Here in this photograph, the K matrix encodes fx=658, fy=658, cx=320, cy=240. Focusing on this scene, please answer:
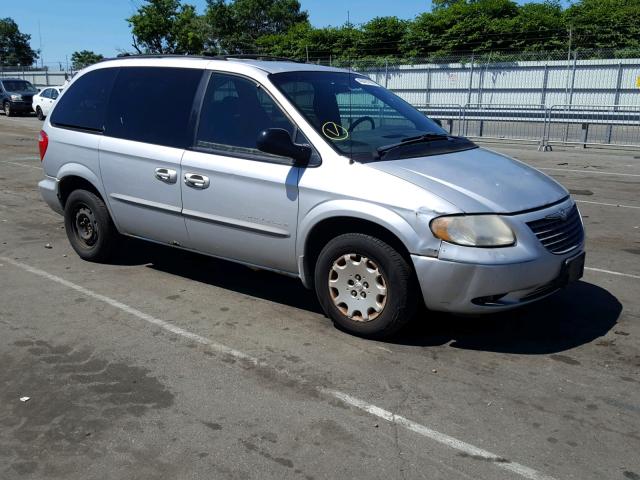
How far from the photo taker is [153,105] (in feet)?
18.5

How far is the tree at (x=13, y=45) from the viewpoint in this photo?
8269cm

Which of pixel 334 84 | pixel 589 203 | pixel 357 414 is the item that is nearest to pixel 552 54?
pixel 589 203

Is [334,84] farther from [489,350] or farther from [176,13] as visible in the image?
[176,13]


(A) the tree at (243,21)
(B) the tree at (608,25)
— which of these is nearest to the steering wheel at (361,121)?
(B) the tree at (608,25)

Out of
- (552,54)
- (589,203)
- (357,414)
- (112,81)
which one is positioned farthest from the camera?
(552,54)

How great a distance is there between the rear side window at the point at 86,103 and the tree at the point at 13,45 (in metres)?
84.9

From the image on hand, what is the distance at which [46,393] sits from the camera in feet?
12.6

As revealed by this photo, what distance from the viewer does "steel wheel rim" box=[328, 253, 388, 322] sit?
4410 millimetres

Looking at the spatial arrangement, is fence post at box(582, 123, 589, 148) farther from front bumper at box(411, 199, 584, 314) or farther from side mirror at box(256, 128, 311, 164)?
side mirror at box(256, 128, 311, 164)

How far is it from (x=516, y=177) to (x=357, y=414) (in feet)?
6.93

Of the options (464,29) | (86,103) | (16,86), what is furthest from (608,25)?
(86,103)

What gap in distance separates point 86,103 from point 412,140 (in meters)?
3.21

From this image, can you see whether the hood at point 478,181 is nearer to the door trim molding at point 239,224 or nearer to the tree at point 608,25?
the door trim molding at point 239,224

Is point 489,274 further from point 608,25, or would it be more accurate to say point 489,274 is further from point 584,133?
point 608,25
